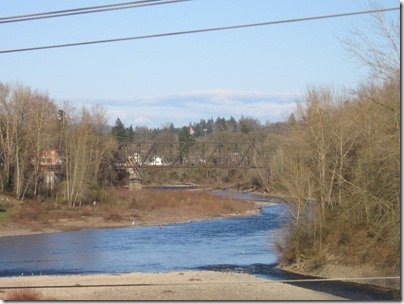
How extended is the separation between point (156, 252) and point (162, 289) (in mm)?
14419

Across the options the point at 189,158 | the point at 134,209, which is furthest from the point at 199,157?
the point at 134,209

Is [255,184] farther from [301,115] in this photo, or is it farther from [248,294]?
[248,294]

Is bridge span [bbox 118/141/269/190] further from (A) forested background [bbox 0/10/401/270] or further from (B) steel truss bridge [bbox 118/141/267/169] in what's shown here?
(A) forested background [bbox 0/10/401/270]

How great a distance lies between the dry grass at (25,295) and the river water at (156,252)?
32.8 feet

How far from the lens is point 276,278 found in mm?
30047

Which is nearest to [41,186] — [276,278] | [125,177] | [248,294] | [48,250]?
[125,177]

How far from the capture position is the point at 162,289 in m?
24.2

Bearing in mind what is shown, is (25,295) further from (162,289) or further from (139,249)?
(139,249)

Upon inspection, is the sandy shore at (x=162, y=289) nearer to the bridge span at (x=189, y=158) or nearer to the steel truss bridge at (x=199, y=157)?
the steel truss bridge at (x=199, y=157)

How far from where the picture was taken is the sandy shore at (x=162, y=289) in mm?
22922

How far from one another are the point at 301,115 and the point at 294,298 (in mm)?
19067

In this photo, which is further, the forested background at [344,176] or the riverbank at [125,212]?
the riverbank at [125,212]

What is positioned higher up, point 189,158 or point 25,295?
point 189,158

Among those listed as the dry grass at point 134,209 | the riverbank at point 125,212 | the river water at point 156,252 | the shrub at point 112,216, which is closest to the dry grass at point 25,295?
the river water at point 156,252
